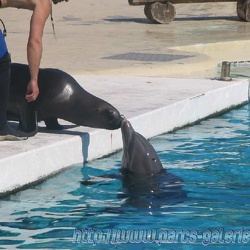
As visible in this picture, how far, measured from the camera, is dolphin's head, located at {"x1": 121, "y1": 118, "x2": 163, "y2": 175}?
260 inches

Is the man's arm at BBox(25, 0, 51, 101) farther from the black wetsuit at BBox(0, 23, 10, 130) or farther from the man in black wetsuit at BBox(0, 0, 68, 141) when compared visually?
the black wetsuit at BBox(0, 23, 10, 130)

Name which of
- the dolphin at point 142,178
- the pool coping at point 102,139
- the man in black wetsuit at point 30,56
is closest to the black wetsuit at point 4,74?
the man in black wetsuit at point 30,56

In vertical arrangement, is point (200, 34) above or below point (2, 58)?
below

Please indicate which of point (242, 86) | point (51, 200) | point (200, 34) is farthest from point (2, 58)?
point (200, 34)

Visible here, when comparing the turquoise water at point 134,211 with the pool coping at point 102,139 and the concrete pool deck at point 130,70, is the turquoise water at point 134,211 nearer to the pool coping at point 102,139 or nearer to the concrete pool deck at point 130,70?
the pool coping at point 102,139

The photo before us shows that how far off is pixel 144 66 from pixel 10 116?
4.31m

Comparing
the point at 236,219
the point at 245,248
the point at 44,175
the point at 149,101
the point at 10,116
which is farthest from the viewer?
the point at 149,101

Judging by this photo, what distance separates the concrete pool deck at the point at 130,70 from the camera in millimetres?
6785

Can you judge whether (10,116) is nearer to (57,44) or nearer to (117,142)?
(117,142)

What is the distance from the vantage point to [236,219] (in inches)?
227

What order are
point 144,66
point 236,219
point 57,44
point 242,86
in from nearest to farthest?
point 236,219, point 242,86, point 144,66, point 57,44

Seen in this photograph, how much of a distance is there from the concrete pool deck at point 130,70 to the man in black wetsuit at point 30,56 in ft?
0.69

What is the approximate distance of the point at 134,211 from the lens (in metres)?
5.88

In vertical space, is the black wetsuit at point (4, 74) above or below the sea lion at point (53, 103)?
above
